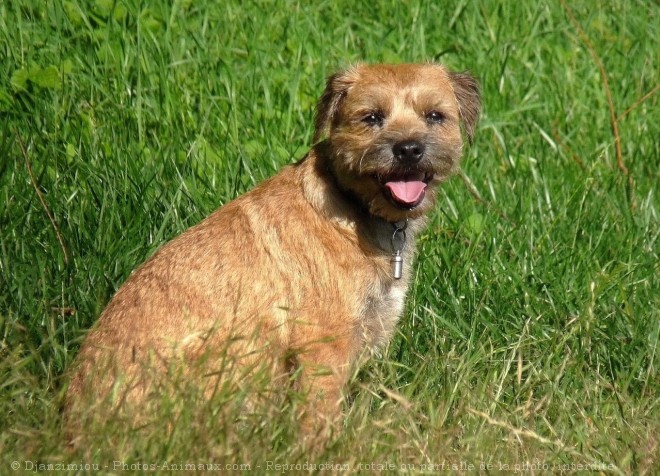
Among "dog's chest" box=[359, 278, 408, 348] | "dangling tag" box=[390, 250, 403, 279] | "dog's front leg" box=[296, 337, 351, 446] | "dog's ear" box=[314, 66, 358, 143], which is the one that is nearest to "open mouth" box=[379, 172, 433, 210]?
"dangling tag" box=[390, 250, 403, 279]

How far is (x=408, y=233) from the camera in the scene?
17.1 feet

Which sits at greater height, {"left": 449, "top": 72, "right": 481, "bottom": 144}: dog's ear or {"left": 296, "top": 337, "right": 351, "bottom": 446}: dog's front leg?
{"left": 449, "top": 72, "right": 481, "bottom": 144}: dog's ear

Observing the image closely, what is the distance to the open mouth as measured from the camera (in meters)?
4.91

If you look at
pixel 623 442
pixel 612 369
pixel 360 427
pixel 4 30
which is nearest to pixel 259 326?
pixel 360 427

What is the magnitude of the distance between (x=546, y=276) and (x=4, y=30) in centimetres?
344

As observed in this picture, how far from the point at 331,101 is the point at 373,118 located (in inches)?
10.3

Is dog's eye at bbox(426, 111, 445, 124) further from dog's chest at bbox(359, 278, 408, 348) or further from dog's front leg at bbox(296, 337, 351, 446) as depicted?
dog's front leg at bbox(296, 337, 351, 446)

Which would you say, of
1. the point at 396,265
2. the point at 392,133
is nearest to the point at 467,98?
the point at 392,133

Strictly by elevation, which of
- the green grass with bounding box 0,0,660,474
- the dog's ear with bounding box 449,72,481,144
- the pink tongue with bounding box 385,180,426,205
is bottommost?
the green grass with bounding box 0,0,660,474

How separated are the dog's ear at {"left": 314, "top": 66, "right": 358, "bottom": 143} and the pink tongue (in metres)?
0.53

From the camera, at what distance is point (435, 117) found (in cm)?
521

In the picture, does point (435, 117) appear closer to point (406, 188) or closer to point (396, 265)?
point (406, 188)

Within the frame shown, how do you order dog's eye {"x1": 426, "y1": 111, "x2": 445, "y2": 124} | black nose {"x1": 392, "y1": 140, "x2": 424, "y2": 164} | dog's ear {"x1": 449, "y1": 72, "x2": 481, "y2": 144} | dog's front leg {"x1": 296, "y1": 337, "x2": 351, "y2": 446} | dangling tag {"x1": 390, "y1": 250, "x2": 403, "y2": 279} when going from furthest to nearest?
1. dog's ear {"x1": 449, "y1": 72, "x2": 481, "y2": 144}
2. dog's eye {"x1": 426, "y1": 111, "x2": 445, "y2": 124}
3. dangling tag {"x1": 390, "y1": 250, "x2": 403, "y2": 279}
4. black nose {"x1": 392, "y1": 140, "x2": 424, "y2": 164}
5. dog's front leg {"x1": 296, "y1": 337, "x2": 351, "y2": 446}

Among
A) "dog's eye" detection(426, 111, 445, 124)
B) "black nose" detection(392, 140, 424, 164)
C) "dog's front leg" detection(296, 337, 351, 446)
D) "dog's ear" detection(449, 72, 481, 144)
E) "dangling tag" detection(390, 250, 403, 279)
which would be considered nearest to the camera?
"dog's front leg" detection(296, 337, 351, 446)
